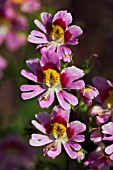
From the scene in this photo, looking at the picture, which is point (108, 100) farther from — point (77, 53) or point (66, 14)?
point (77, 53)

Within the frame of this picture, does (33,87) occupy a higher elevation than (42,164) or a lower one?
higher

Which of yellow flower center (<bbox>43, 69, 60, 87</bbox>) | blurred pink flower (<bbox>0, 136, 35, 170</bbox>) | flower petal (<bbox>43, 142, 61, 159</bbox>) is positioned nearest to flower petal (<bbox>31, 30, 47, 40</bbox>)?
yellow flower center (<bbox>43, 69, 60, 87</bbox>)

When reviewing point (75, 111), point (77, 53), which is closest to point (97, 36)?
point (77, 53)

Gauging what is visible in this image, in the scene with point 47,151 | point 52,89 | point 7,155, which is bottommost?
point 7,155

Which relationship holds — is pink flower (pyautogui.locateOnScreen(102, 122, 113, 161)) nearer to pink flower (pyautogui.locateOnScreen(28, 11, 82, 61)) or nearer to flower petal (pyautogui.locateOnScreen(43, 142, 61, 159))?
flower petal (pyautogui.locateOnScreen(43, 142, 61, 159))

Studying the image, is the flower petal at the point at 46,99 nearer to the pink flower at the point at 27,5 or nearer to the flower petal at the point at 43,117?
the flower petal at the point at 43,117

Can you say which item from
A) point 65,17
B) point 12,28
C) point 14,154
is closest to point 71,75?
point 65,17

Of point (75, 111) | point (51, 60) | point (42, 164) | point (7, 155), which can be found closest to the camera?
point (51, 60)
